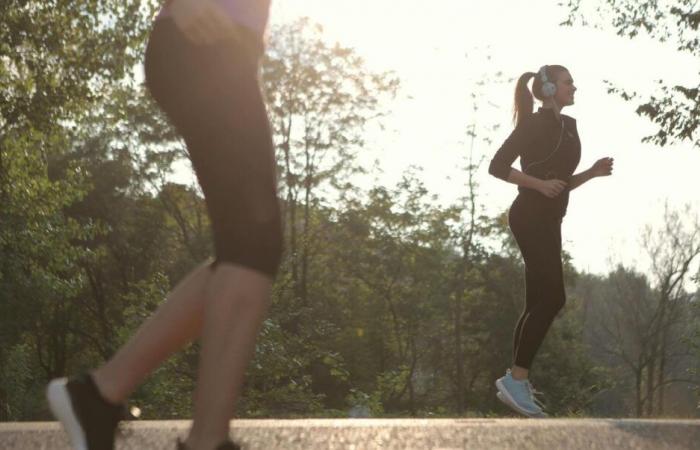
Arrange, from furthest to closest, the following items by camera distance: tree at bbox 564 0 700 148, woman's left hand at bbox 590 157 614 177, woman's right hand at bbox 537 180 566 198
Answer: tree at bbox 564 0 700 148
woman's left hand at bbox 590 157 614 177
woman's right hand at bbox 537 180 566 198

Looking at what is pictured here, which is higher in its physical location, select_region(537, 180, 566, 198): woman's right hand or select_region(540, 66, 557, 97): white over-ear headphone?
select_region(540, 66, 557, 97): white over-ear headphone

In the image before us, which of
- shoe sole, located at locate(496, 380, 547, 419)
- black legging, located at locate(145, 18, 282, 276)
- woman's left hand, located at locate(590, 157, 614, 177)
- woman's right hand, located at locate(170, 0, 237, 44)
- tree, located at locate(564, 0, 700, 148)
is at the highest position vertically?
tree, located at locate(564, 0, 700, 148)

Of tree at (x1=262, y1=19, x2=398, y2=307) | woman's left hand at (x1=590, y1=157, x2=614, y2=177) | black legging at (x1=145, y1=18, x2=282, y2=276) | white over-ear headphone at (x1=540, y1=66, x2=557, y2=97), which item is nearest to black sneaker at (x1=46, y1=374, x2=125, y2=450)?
black legging at (x1=145, y1=18, x2=282, y2=276)

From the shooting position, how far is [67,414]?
113 inches

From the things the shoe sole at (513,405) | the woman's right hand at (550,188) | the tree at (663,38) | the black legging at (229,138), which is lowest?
the shoe sole at (513,405)

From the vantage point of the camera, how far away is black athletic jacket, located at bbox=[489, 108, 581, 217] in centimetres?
647

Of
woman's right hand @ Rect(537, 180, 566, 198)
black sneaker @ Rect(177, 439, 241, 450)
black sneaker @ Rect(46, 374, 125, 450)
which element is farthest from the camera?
woman's right hand @ Rect(537, 180, 566, 198)

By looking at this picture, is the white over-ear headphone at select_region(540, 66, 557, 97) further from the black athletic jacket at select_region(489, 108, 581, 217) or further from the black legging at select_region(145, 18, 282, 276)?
the black legging at select_region(145, 18, 282, 276)

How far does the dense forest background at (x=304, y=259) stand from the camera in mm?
25562

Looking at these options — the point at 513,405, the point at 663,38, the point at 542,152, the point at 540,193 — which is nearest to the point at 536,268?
the point at 540,193

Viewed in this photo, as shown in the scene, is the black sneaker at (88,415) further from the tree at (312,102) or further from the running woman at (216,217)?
the tree at (312,102)

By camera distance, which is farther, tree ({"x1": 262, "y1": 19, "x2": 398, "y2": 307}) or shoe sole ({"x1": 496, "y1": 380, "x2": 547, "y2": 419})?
tree ({"x1": 262, "y1": 19, "x2": 398, "y2": 307})

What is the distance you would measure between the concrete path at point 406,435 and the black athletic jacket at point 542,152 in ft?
4.99

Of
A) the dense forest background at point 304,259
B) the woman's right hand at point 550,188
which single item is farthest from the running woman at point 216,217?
the dense forest background at point 304,259
